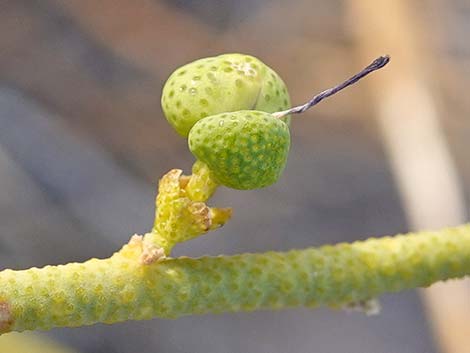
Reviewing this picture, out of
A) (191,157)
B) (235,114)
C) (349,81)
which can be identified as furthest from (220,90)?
(191,157)

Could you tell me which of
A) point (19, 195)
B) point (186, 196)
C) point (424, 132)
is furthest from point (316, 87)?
point (186, 196)

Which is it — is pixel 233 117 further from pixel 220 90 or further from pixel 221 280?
pixel 221 280

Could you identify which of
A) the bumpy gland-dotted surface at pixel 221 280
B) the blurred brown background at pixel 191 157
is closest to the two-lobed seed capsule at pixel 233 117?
the bumpy gland-dotted surface at pixel 221 280

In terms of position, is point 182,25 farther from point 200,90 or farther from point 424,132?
point 200,90

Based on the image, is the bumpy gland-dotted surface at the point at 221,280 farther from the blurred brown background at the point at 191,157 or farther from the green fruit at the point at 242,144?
the blurred brown background at the point at 191,157

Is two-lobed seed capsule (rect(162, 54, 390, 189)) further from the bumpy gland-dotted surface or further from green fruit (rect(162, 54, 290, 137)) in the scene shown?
the bumpy gland-dotted surface

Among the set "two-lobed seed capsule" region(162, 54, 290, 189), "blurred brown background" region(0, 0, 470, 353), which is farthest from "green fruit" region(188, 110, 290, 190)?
"blurred brown background" region(0, 0, 470, 353)
